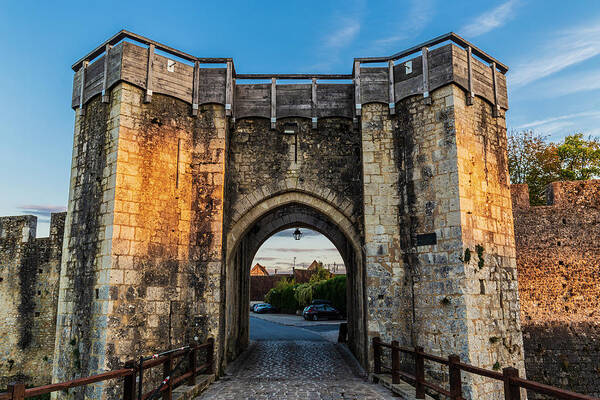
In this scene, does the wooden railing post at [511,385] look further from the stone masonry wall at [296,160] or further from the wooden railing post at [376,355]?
the stone masonry wall at [296,160]

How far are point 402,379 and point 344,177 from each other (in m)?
3.93

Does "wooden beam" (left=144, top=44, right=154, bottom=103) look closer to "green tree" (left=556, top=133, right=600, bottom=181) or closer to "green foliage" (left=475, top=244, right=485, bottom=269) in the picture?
"green foliage" (left=475, top=244, right=485, bottom=269)

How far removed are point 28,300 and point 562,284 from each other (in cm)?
1540

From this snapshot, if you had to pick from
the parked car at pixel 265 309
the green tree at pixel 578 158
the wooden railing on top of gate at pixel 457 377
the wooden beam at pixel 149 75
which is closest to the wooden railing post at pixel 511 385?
the wooden railing on top of gate at pixel 457 377

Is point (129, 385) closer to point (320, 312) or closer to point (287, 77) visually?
point (287, 77)

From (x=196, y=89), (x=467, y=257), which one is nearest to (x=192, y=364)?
(x=467, y=257)

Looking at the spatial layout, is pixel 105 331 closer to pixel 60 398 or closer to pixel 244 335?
pixel 60 398

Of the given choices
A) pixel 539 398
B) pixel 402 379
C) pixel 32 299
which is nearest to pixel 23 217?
pixel 32 299

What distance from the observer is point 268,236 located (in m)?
13.7

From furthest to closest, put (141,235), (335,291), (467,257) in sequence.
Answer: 1. (335,291)
2. (141,235)
3. (467,257)

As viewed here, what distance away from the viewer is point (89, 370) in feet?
23.1

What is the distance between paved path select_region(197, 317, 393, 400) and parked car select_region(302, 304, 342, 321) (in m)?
11.9

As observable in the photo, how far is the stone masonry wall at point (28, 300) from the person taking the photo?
13258 mm

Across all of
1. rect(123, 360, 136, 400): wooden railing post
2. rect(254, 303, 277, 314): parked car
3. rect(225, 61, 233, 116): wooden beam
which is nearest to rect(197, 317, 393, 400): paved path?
rect(123, 360, 136, 400): wooden railing post
